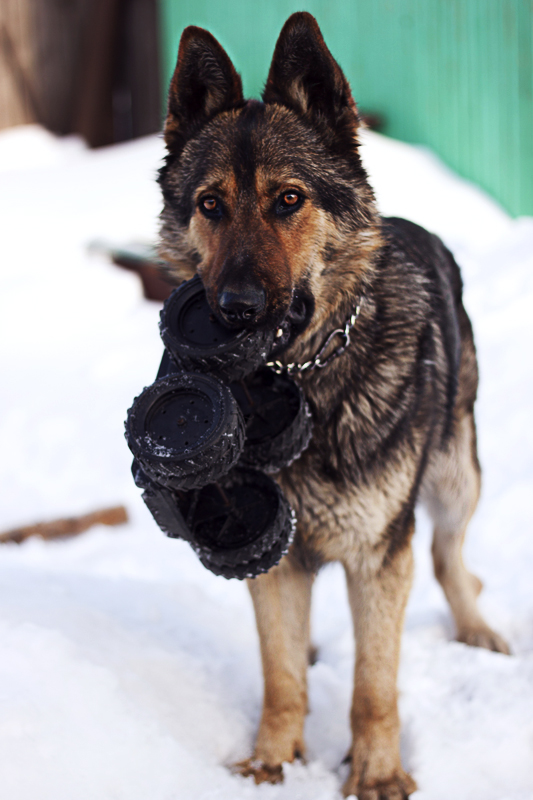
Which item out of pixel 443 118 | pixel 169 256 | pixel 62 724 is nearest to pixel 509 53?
pixel 443 118

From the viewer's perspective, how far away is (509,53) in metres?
5.66

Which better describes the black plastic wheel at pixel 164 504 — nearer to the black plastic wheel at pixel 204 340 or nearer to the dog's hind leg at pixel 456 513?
the black plastic wheel at pixel 204 340

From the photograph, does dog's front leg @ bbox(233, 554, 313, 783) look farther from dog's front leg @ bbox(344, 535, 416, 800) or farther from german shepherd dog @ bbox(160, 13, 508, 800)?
dog's front leg @ bbox(344, 535, 416, 800)

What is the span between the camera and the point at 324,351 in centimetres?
225

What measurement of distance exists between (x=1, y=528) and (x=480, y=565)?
2334 millimetres

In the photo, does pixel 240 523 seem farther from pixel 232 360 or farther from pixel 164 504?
pixel 232 360

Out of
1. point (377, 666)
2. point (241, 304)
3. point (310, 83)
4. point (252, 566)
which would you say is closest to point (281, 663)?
point (377, 666)

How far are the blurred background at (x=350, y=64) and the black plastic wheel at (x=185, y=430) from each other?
4603mm

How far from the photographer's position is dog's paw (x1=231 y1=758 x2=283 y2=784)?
2.23 m

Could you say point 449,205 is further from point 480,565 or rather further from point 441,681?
point 441,681

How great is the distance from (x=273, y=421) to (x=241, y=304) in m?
0.41

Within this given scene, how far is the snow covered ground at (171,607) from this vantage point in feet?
6.82

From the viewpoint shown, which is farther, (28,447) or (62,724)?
(28,447)

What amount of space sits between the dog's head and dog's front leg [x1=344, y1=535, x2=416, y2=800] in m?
0.76
